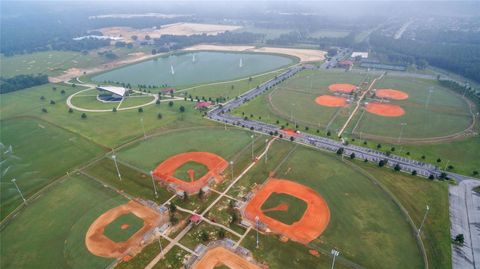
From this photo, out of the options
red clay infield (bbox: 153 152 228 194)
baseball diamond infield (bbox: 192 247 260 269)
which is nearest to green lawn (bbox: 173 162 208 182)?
red clay infield (bbox: 153 152 228 194)

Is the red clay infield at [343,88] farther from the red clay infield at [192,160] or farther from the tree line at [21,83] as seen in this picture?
the tree line at [21,83]

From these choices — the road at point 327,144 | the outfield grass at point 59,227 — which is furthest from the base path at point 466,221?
the outfield grass at point 59,227

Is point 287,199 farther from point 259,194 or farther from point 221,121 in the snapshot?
point 221,121

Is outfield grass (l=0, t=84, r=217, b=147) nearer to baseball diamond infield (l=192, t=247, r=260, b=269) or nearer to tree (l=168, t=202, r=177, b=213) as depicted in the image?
Answer: tree (l=168, t=202, r=177, b=213)

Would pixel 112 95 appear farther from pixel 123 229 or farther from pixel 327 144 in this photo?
pixel 327 144

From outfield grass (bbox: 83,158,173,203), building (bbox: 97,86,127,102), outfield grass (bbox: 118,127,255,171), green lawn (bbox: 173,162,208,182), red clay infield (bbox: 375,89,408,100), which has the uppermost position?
red clay infield (bbox: 375,89,408,100)
